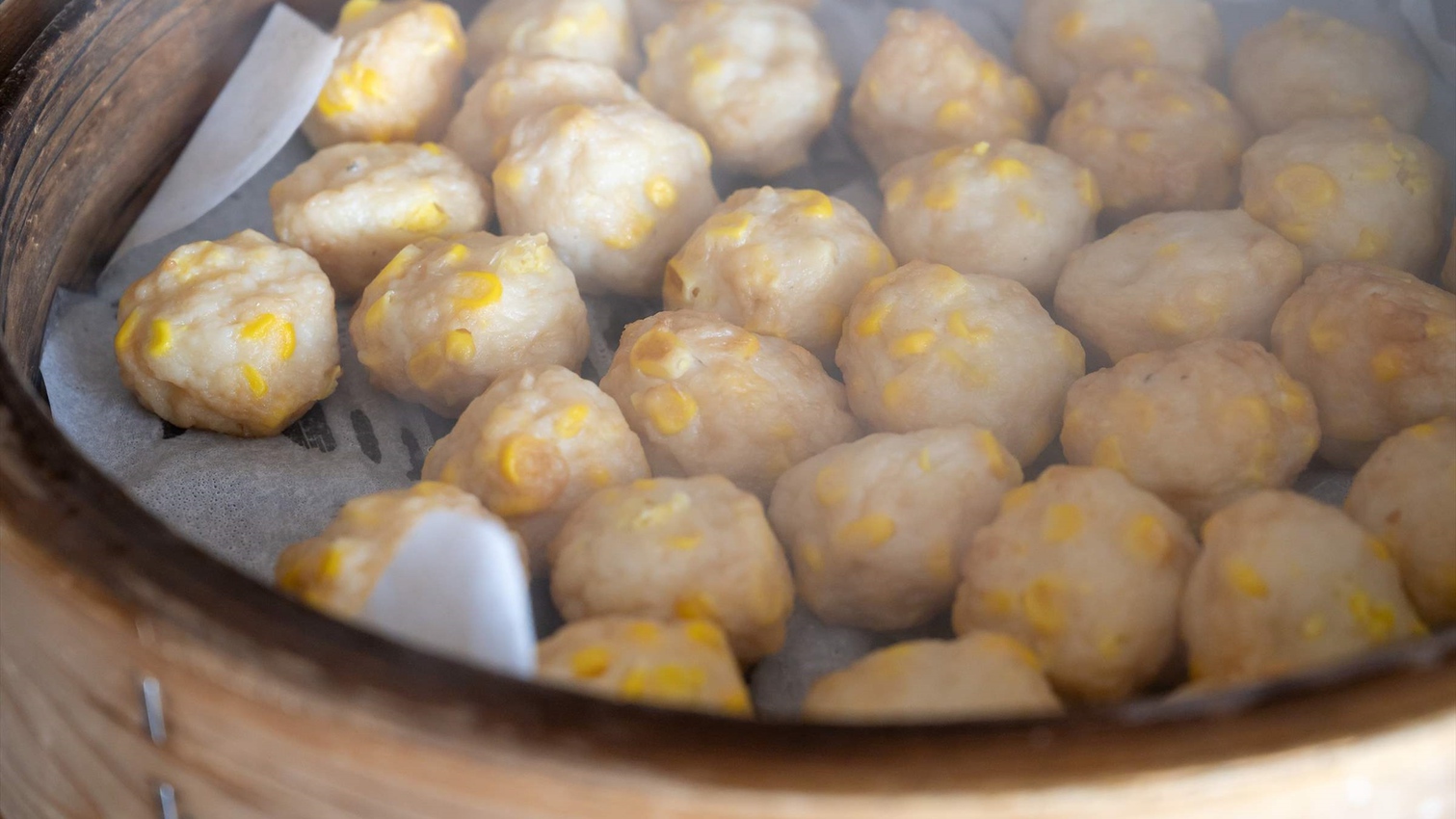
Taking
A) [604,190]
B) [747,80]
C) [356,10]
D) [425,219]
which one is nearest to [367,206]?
[425,219]

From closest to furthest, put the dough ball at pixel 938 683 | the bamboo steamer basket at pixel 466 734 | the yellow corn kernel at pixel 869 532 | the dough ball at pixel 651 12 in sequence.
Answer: the bamboo steamer basket at pixel 466 734 < the dough ball at pixel 938 683 < the yellow corn kernel at pixel 869 532 < the dough ball at pixel 651 12

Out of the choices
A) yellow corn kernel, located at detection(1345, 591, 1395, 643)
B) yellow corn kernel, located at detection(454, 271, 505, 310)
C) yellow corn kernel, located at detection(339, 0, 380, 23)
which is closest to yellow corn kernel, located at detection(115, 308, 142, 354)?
yellow corn kernel, located at detection(454, 271, 505, 310)

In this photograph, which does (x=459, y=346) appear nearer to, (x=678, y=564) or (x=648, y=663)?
(x=678, y=564)

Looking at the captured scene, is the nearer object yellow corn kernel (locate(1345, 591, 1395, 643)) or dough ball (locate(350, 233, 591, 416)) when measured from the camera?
yellow corn kernel (locate(1345, 591, 1395, 643))

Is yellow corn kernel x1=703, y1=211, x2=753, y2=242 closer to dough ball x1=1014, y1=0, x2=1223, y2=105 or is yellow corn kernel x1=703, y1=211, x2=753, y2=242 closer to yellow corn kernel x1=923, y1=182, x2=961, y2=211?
yellow corn kernel x1=923, y1=182, x2=961, y2=211

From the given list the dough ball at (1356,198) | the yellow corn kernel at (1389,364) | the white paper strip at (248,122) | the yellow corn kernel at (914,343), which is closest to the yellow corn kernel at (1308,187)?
the dough ball at (1356,198)

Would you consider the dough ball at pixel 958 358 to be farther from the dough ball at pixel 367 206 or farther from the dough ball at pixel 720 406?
the dough ball at pixel 367 206

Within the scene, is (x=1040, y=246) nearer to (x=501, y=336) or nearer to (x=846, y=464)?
(x=846, y=464)
